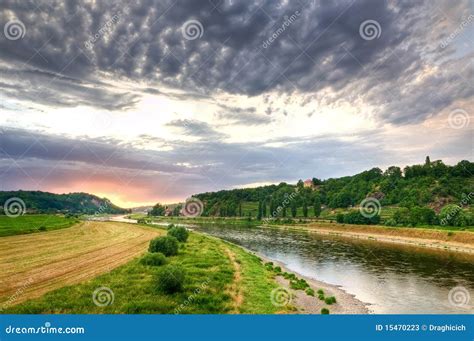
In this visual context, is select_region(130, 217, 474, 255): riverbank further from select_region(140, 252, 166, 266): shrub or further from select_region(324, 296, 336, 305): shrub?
select_region(140, 252, 166, 266): shrub

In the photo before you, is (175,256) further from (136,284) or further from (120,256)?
(136,284)

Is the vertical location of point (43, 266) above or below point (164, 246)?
below

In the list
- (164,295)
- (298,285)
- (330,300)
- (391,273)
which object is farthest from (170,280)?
(391,273)

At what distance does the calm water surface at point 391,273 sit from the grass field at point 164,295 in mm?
10826

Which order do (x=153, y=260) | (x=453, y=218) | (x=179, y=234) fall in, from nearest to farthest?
(x=153, y=260)
(x=179, y=234)
(x=453, y=218)

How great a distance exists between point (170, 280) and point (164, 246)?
2418 centimetres

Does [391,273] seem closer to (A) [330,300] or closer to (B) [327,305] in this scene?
(A) [330,300]

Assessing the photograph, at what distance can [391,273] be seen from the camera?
49.7 meters

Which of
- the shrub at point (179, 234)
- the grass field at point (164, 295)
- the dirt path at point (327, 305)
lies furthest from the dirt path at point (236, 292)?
the shrub at point (179, 234)

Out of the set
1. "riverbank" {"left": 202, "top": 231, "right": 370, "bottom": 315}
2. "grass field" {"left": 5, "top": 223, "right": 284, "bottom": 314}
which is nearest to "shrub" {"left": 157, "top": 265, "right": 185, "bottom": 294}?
"grass field" {"left": 5, "top": 223, "right": 284, "bottom": 314}

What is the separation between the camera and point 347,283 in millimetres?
42875

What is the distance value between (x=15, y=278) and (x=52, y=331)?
17.6 m

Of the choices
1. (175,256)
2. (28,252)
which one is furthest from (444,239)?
(28,252)

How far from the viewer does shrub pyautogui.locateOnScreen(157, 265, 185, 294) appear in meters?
29.2
